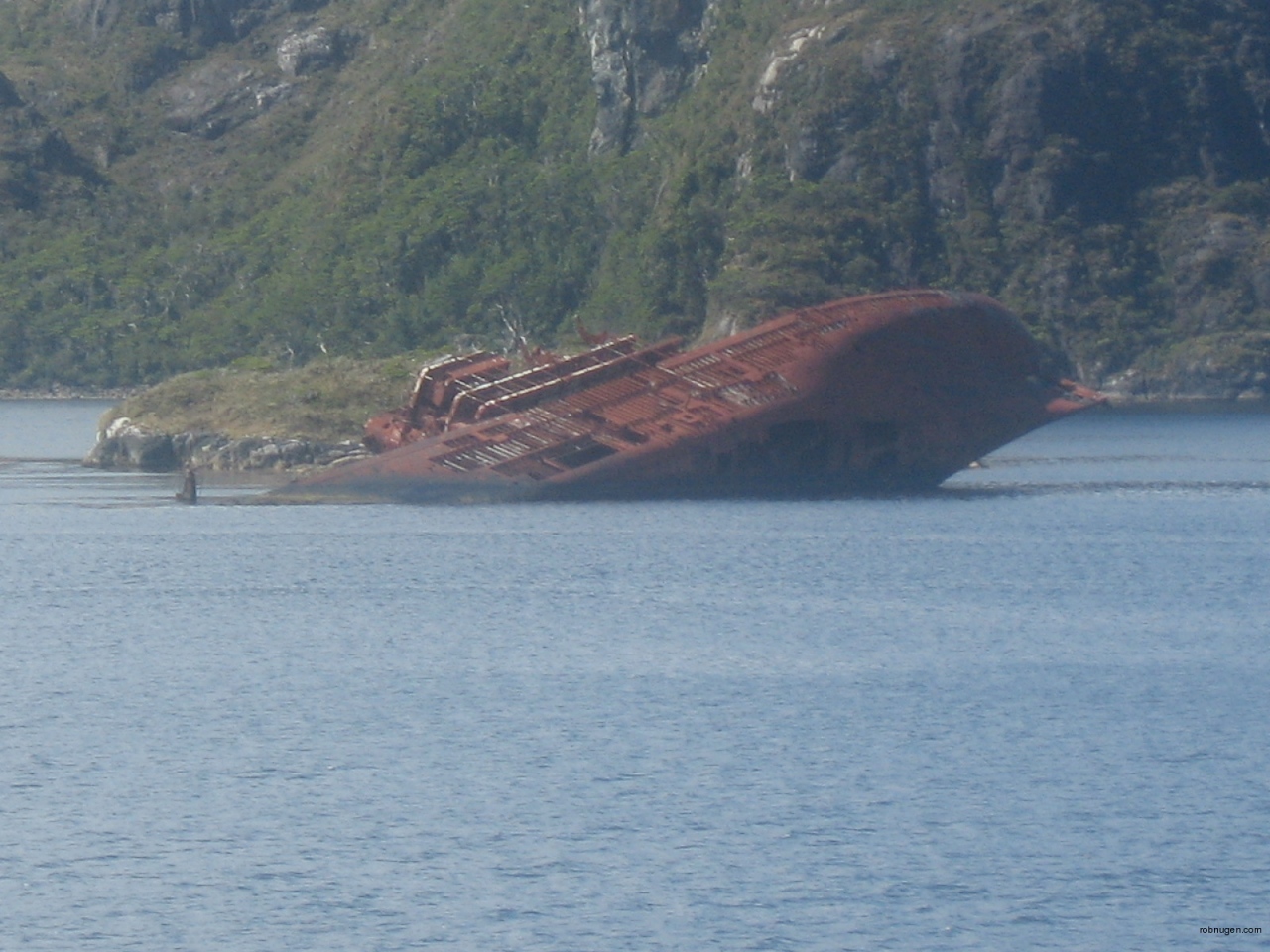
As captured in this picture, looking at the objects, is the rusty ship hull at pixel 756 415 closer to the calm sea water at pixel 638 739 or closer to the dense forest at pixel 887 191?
the calm sea water at pixel 638 739

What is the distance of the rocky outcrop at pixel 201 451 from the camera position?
89062 millimetres

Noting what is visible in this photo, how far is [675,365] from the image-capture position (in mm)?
73062

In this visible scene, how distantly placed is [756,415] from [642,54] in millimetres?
108690

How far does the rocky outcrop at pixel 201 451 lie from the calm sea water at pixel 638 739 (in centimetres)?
2265

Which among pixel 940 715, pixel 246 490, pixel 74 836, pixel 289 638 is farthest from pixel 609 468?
pixel 74 836

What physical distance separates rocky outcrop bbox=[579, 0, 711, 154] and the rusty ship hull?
338ft

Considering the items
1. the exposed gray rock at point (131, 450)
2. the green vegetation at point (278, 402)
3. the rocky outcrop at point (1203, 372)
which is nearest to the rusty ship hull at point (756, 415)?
the green vegetation at point (278, 402)

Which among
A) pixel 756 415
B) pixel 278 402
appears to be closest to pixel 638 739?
pixel 756 415

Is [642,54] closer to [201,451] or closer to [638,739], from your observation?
[201,451]

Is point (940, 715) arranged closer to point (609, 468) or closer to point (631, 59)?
point (609, 468)

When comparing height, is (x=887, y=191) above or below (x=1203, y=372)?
above

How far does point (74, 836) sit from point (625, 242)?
458 ft

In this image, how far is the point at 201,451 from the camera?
9462 cm

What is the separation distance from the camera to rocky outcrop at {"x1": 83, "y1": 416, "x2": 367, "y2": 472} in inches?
3506
